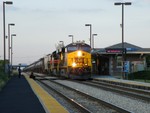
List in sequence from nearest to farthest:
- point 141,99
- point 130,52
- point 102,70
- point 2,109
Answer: point 2,109 < point 141,99 < point 130,52 < point 102,70

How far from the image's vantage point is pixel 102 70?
69.2 m

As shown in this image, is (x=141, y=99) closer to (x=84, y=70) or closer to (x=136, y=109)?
(x=136, y=109)

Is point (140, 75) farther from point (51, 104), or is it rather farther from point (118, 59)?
point (51, 104)

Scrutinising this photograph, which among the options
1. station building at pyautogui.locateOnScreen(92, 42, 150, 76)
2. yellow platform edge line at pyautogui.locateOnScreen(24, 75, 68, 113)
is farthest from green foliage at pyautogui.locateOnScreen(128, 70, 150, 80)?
yellow platform edge line at pyautogui.locateOnScreen(24, 75, 68, 113)

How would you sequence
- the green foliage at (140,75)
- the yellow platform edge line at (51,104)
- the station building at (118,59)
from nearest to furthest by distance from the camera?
the yellow platform edge line at (51,104), the green foliage at (140,75), the station building at (118,59)

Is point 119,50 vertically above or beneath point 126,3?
beneath

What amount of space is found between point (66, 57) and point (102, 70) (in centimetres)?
2340

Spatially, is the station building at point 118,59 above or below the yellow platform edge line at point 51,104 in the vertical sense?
above

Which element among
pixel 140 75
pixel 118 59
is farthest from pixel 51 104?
pixel 118 59

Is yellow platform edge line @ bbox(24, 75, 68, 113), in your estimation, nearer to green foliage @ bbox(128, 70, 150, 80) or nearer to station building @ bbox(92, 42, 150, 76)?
green foliage @ bbox(128, 70, 150, 80)

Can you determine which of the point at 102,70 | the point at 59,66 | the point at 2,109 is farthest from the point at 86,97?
the point at 102,70

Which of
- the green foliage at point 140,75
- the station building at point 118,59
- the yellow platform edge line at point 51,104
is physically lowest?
the yellow platform edge line at point 51,104

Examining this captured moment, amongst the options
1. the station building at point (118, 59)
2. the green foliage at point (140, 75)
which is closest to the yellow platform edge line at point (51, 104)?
the green foliage at point (140, 75)

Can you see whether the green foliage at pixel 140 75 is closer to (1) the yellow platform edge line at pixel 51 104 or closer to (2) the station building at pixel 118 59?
(2) the station building at pixel 118 59
